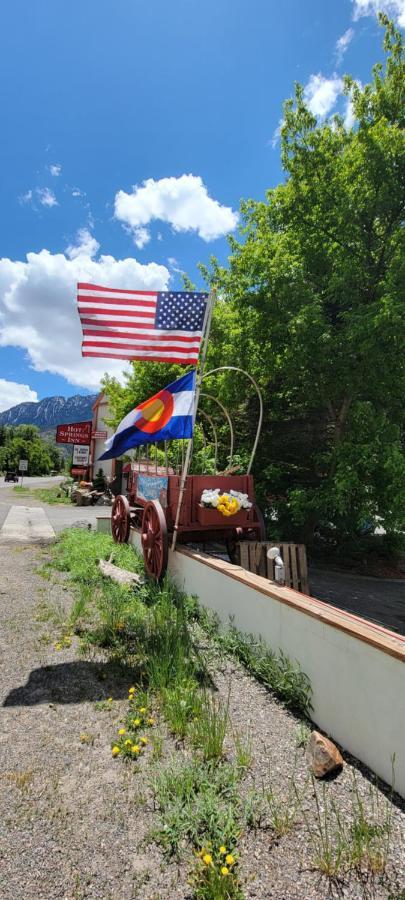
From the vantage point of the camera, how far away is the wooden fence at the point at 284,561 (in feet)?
19.1

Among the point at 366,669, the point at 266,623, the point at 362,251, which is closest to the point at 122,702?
the point at 266,623

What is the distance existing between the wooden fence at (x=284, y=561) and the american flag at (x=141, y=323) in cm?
268

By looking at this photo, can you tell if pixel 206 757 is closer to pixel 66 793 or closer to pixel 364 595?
pixel 66 793

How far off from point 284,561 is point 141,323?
145 inches

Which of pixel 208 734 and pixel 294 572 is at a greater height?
pixel 294 572

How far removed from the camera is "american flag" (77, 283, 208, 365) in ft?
16.5

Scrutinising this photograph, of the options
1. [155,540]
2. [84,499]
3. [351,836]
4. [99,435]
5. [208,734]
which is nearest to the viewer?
[351,836]

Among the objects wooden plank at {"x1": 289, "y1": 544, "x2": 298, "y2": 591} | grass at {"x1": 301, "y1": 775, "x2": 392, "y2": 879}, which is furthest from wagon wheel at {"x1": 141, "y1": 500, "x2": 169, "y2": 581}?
grass at {"x1": 301, "y1": 775, "x2": 392, "y2": 879}

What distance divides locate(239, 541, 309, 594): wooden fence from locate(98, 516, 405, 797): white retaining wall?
1385 millimetres

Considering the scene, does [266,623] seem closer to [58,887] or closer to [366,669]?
[366,669]

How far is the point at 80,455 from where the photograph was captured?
101ft

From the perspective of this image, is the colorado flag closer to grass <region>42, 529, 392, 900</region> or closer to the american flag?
the american flag

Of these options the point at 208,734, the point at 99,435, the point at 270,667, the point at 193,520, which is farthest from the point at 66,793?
the point at 99,435

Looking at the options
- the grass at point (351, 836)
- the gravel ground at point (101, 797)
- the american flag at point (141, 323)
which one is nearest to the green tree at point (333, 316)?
the american flag at point (141, 323)
